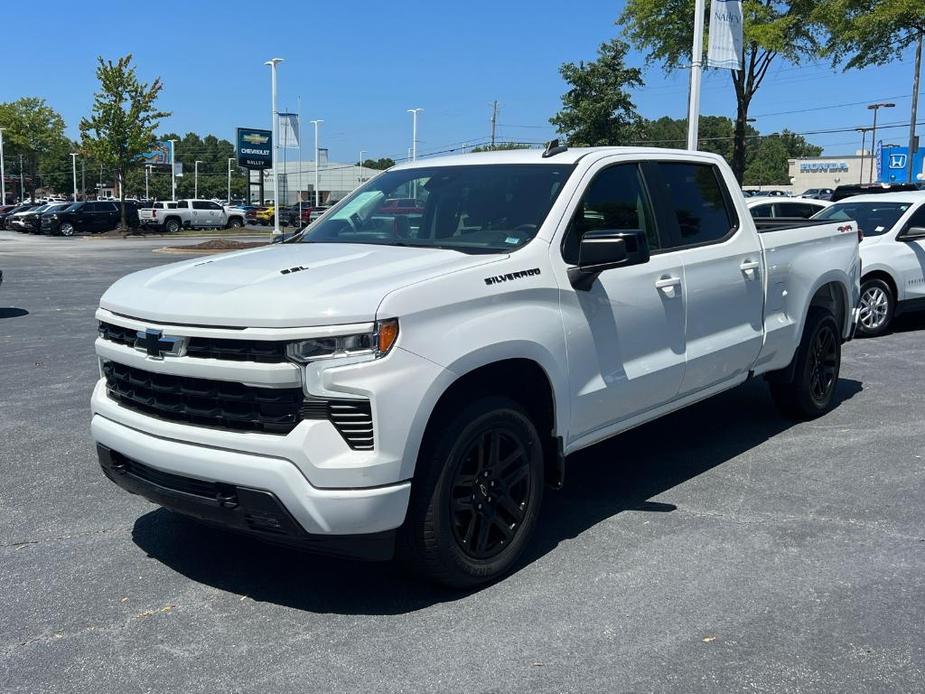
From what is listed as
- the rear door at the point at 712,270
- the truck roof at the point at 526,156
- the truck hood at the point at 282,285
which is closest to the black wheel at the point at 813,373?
the rear door at the point at 712,270

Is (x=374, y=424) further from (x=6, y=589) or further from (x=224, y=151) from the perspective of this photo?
(x=224, y=151)

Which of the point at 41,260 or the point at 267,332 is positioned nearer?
the point at 267,332

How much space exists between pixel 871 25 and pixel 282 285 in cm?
1998

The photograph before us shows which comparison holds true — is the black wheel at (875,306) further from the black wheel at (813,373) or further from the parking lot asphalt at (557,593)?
the parking lot asphalt at (557,593)

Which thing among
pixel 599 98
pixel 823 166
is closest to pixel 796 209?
pixel 599 98

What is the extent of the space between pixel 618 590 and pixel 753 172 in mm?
128645

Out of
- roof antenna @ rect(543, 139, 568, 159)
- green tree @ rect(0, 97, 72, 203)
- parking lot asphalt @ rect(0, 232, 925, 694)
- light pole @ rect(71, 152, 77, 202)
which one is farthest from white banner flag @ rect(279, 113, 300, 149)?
light pole @ rect(71, 152, 77, 202)

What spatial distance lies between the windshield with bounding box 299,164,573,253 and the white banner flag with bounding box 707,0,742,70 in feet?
41.6

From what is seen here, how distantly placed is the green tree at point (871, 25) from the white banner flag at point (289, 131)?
969 inches

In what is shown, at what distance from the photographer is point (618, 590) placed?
4.10 m

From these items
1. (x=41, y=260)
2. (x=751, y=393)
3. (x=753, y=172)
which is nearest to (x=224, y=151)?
(x=753, y=172)

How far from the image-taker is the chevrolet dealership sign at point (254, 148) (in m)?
55.9

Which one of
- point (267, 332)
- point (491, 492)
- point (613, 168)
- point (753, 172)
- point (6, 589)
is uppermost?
point (753, 172)

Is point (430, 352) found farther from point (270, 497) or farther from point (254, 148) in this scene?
point (254, 148)
